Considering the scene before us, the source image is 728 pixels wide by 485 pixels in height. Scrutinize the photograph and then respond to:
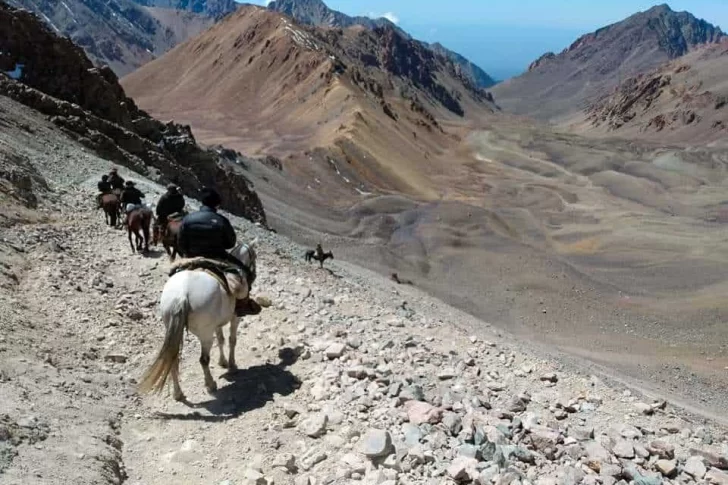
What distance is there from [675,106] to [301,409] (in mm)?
164022

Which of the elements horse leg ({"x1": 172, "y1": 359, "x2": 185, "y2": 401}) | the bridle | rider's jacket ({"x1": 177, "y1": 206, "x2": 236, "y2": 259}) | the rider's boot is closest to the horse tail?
horse leg ({"x1": 172, "y1": 359, "x2": 185, "y2": 401})

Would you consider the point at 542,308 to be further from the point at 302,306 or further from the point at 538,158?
the point at 538,158

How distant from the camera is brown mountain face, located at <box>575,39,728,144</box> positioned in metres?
139

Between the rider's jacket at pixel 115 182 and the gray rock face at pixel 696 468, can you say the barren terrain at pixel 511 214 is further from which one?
the rider's jacket at pixel 115 182

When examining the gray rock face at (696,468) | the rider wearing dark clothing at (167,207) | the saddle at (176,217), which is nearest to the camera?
the gray rock face at (696,468)

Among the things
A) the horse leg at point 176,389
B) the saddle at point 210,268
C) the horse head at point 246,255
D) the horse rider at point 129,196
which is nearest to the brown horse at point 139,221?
the horse rider at point 129,196

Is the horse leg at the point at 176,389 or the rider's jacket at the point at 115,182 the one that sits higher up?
the rider's jacket at the point at 115,182

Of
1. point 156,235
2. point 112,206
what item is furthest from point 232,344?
point 112,206

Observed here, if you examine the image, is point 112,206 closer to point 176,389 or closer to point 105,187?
point 105,187

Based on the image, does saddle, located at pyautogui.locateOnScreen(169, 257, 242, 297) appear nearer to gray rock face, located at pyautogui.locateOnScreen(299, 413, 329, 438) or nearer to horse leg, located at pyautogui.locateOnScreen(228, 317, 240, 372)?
horse leg, located at pyautogui.locateOnScreen(228, 317, 240, 372)

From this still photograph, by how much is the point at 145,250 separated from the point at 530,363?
8.23 meters

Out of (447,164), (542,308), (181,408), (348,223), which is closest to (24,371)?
(181,408)

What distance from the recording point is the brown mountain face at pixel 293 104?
71125 millimetres

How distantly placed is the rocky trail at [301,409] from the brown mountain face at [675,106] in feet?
443
